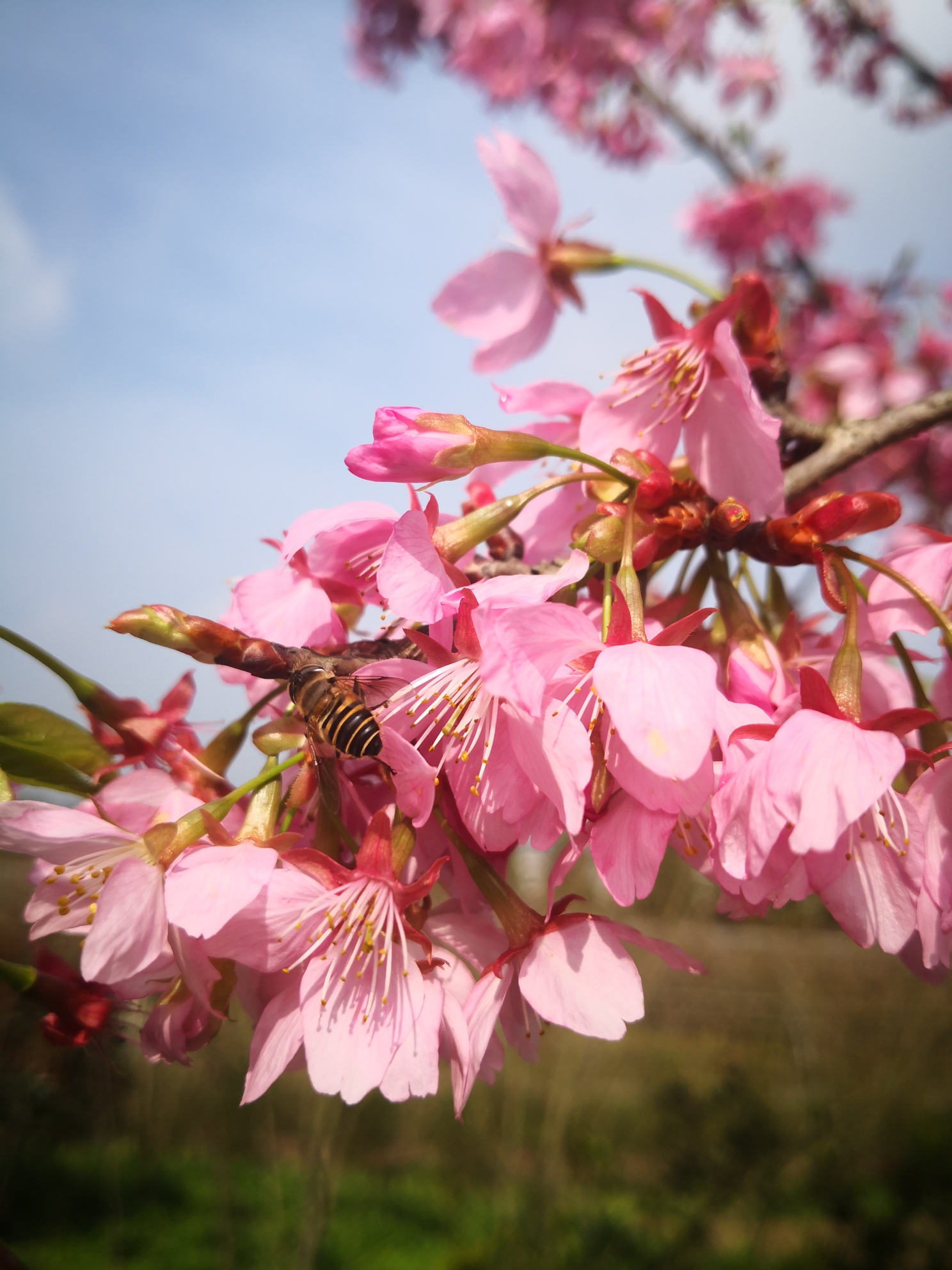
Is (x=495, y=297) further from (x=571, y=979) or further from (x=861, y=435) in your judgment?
(x=571, y=979)

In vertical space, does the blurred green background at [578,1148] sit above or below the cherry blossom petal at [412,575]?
below

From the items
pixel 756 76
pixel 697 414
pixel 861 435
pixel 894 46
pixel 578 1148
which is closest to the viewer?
pixel 697 414

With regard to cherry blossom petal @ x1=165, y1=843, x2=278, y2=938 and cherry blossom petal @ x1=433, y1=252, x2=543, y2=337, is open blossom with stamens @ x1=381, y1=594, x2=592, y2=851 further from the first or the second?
cherry blossom petal @ x1=433, y1=252, x2=543, y2=337

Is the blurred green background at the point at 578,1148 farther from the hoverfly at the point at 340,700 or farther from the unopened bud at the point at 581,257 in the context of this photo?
the hoverfly at the point at 340,700

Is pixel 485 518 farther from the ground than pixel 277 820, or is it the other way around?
pixel 485 518

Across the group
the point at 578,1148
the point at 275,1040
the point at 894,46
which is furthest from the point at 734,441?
the point at 578,1148

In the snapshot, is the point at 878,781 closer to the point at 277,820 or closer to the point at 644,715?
the point at 644,715

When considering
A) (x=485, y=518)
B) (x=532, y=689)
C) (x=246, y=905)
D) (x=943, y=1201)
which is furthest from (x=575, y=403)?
(x=943, y=1201)

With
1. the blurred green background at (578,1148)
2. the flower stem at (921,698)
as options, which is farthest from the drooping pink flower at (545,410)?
the blurred green background at (578,1148)
